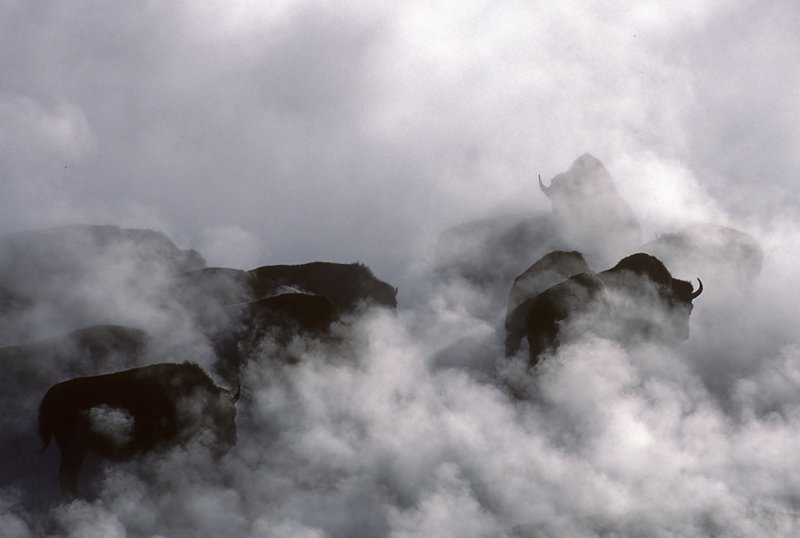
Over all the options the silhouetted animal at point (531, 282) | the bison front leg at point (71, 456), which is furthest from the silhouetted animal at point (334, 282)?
the bison front leg at point (71, 456)

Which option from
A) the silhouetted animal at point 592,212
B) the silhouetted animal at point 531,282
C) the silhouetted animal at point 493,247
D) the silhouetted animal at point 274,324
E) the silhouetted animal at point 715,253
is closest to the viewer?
the silhouetted animal at point 274,324

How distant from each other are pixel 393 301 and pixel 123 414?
525cm

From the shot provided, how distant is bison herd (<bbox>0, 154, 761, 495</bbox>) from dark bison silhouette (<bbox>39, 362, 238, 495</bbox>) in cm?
1

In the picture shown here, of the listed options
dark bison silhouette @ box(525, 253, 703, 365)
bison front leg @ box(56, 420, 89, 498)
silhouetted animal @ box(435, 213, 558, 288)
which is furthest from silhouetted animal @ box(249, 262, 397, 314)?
bison front leg @ box(56, 420, 89, 498)

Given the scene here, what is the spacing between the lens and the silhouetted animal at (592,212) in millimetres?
15156

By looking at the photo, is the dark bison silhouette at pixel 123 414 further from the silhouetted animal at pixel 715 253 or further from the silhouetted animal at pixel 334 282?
the silhouetted animal at pixel 715 253

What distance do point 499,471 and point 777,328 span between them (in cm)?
555

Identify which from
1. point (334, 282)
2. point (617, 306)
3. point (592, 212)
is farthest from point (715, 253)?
point (334, 282)

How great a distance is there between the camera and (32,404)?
10477 mm

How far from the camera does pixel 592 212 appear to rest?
1569 cm

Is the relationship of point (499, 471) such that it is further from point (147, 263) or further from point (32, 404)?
point (147, 263)

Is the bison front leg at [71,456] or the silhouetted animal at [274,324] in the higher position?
the silhouetted animal at [274,324]

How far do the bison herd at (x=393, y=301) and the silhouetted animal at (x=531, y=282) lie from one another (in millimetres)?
18

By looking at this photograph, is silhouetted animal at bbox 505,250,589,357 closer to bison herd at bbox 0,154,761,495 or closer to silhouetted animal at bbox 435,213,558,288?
bison herd at bbox 0,154,761,495
